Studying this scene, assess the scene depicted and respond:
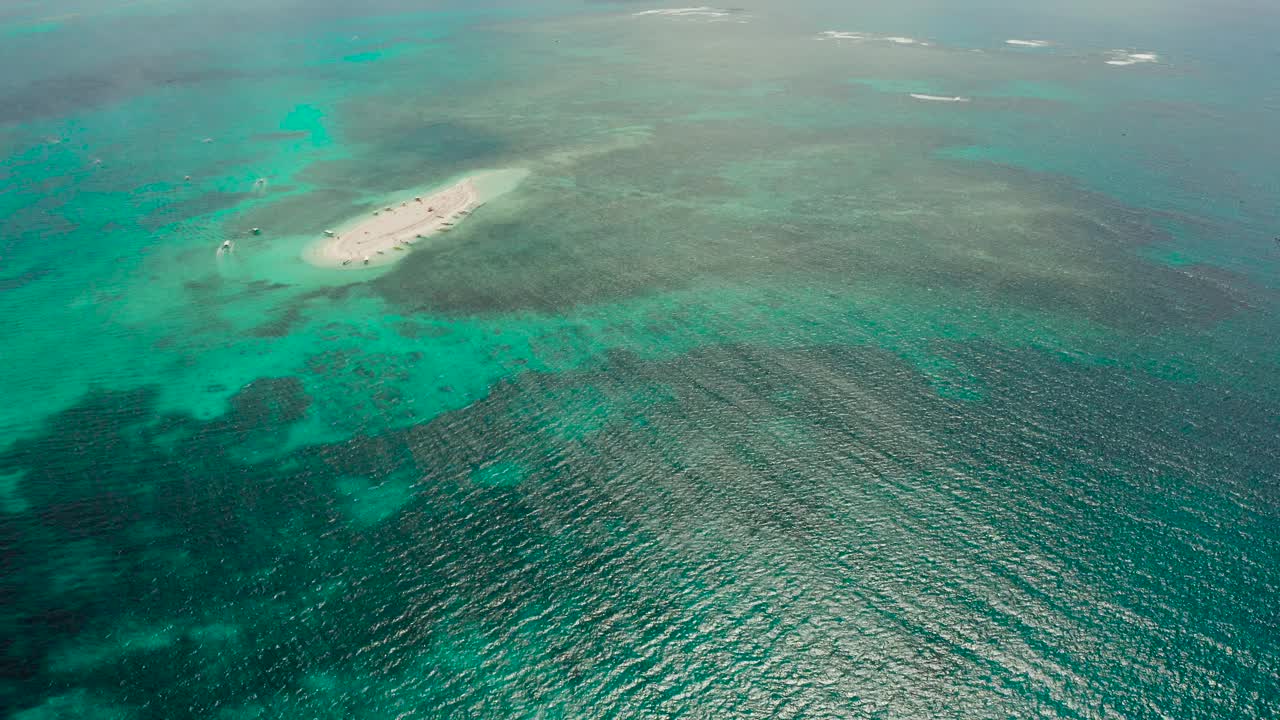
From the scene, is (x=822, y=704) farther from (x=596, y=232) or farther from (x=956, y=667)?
(x=596, y=232)

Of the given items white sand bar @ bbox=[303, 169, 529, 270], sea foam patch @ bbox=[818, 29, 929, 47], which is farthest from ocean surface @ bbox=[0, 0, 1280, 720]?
sea foam patch @ bbox=[818, 29, 929, 47]

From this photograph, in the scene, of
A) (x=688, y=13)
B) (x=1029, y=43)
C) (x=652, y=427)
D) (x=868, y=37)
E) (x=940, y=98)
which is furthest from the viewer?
(x=688, y=13)

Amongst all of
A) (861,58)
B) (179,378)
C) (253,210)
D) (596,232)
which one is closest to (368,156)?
(253,210)

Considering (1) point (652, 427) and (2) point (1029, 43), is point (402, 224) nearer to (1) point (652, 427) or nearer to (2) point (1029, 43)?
(1) point (652, 427)

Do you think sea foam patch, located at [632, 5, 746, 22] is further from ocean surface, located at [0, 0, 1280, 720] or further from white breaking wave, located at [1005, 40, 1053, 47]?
ocean surface, located at [0, 0, 1280, 720]

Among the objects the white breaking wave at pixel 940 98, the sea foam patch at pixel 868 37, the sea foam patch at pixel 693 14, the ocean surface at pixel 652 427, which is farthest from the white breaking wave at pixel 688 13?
the ocean surface at pixel 652 427

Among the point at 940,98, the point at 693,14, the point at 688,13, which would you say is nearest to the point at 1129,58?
the point at 940,98

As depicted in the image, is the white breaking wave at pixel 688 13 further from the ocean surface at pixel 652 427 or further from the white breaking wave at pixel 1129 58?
the ocean surface at pixel 652 427
